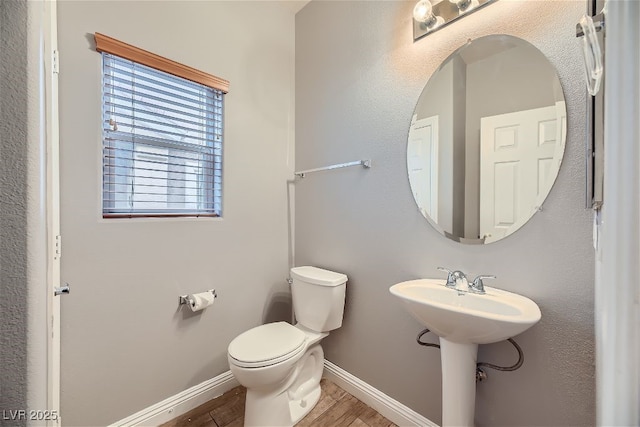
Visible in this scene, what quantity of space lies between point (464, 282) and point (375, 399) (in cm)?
95

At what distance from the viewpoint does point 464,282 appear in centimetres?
116

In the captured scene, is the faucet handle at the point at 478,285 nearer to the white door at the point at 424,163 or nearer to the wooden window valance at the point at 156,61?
the white door at the point at 424,163

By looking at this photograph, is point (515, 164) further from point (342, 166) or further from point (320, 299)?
point (320, 299)

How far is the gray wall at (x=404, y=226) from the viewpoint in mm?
979

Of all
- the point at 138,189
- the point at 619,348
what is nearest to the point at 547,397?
the point at 619,348

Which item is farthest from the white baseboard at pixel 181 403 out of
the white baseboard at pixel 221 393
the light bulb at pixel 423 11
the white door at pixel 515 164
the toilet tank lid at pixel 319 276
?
the light bulb at pixel 423 11

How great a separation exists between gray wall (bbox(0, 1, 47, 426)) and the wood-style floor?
1304 millimetres

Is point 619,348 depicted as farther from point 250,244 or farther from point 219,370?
point 219,370

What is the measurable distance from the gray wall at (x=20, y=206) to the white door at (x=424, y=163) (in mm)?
1369

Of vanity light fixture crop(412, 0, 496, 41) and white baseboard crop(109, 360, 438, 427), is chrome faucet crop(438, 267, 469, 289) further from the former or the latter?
vanity light fixture crop(412, 0, 496, 41)

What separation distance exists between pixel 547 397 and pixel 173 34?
8.08 feet

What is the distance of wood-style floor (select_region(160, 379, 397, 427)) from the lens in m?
1.47

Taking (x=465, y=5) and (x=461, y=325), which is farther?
(x=465, y=5)

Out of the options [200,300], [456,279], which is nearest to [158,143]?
[200,300]
